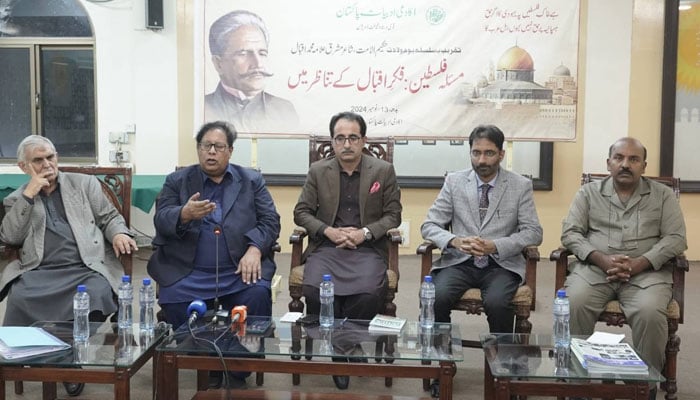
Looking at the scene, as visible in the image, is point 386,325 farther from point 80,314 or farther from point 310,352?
point 80,314

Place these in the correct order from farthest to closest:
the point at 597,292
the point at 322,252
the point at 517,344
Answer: the point at 322,252 < the point at 597,292 < the point at 517,344

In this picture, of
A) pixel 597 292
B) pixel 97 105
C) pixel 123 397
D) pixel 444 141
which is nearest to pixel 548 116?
pixel 444 141

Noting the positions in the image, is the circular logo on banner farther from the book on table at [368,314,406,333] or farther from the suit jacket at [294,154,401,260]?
the book on table at [368,314,406,333]

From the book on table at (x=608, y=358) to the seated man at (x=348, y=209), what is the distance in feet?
3.50

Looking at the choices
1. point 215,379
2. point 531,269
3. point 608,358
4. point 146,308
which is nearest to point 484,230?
point 531,269

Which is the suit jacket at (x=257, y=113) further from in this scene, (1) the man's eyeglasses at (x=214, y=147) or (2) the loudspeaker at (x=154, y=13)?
(1) the man's eyeglasses at (x=214, y=147)

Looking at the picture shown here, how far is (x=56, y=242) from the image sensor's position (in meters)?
3.16

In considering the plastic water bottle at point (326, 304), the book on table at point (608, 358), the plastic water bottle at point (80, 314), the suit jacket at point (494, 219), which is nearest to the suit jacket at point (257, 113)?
the suit jacket at point (494, 219)

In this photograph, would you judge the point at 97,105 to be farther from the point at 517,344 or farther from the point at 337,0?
the point at 517,344

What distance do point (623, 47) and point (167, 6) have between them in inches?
140

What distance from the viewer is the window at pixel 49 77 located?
5883mm

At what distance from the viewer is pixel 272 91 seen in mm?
5438

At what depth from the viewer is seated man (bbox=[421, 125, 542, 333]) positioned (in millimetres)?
3088

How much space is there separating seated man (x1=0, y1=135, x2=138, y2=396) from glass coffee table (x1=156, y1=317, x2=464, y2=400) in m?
0.74
